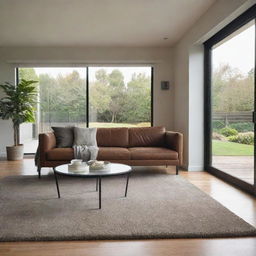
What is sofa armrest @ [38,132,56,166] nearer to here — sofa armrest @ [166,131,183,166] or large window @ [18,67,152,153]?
sofa armrest @ [166,131,183,166]

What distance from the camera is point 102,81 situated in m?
6.49

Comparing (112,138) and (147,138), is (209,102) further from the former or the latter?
(112,138)

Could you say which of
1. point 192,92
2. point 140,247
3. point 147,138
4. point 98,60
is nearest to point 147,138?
point 147,138

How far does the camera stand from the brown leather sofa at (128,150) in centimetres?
422

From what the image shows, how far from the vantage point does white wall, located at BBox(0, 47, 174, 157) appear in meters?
6.17

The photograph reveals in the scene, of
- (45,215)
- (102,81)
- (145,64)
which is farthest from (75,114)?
(45,215)

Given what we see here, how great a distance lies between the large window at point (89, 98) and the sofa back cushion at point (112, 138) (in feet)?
4.84

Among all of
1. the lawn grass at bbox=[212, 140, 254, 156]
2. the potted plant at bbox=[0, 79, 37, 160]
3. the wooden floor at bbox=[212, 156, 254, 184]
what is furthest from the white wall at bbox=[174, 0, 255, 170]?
the potted plant at bbox=[0, 79, 37, 160]

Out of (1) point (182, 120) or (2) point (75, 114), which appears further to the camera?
(2) point (75, 114)

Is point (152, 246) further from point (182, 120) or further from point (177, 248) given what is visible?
point (182, 120)

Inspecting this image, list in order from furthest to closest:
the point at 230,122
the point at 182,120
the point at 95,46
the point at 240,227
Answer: the point at 95,46
the point at 182,120
the point at 230,122
the point at 240,227

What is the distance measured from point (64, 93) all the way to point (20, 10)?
2.55 meters

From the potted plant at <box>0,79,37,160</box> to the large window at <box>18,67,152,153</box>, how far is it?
1.46ft

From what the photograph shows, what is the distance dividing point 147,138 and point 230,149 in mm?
1463
